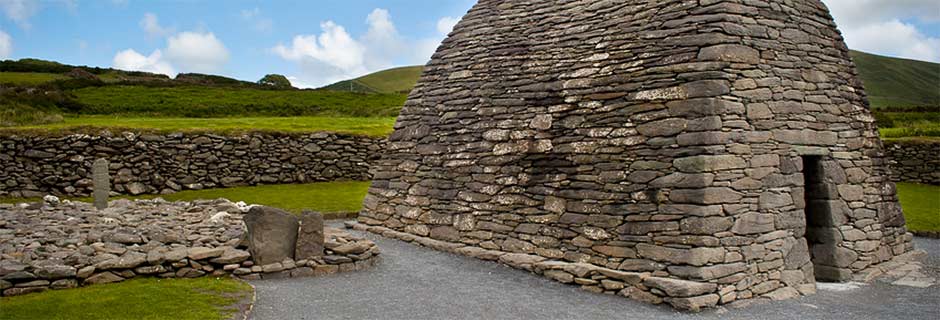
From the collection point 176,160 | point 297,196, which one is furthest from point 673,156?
point 176,160

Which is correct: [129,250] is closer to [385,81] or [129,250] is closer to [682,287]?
[682,287]

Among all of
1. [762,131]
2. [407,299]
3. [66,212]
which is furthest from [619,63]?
[66,212]

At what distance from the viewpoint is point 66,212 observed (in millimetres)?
14430

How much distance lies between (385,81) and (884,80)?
60295mm

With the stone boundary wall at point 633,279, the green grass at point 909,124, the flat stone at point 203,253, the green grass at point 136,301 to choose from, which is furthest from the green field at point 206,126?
the green grass at point 909,124

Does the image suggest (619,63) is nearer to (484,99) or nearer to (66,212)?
(484,99)

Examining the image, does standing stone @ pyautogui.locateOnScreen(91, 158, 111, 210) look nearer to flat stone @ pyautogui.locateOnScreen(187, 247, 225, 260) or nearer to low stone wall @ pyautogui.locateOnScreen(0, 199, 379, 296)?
low stone wall @ pyautogui.locateOnScreen(0, 199, 379, 296)

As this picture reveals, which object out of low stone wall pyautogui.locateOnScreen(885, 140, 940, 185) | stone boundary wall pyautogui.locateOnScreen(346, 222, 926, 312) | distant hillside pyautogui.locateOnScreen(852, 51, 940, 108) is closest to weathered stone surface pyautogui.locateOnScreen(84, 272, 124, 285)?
stone boundary wall pyautogui.locateOnScreen(346, 222, 926, 312)

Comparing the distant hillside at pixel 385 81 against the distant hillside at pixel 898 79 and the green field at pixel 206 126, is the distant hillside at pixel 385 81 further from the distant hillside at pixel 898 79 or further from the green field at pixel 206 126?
the distant hillside at pixel 898 79

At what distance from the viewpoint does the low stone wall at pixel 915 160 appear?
2364 centimetres

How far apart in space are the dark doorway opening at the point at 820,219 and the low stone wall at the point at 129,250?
798cm

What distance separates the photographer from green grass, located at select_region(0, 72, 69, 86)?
40.9 m

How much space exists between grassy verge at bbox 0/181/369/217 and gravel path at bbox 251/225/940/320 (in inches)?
317

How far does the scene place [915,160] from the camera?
24.1 m
